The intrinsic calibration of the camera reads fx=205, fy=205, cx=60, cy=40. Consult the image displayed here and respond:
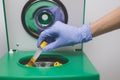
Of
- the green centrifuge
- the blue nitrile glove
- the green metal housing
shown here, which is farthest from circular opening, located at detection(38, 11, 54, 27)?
the green metal housing

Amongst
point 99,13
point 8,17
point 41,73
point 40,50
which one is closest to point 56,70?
point 41,73

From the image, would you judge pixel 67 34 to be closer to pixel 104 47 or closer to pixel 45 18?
pixel 45 18

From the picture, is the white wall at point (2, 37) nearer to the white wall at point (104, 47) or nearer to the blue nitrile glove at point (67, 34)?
the blue nitrile glove at point (67, 34)

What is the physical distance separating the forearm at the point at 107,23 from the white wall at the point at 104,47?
0.97 ft

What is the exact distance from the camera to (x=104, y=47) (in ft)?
3.89

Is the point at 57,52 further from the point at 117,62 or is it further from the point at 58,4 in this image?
the point at 117,62

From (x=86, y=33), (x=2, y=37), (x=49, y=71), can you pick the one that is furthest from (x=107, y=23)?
(x=2, y=37)

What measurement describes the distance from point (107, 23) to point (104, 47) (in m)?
0.37

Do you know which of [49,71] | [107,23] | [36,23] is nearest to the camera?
[49,71]

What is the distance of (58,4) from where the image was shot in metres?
0.98

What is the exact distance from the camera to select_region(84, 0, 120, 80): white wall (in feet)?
3.73

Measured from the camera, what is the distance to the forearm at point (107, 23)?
2.73ft

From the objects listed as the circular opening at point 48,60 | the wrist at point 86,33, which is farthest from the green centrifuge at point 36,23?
the wrist at point 86,33

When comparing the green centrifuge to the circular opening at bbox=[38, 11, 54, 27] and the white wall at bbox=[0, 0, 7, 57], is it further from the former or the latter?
the white wall at bbox=[0, 0, 7, 57]
